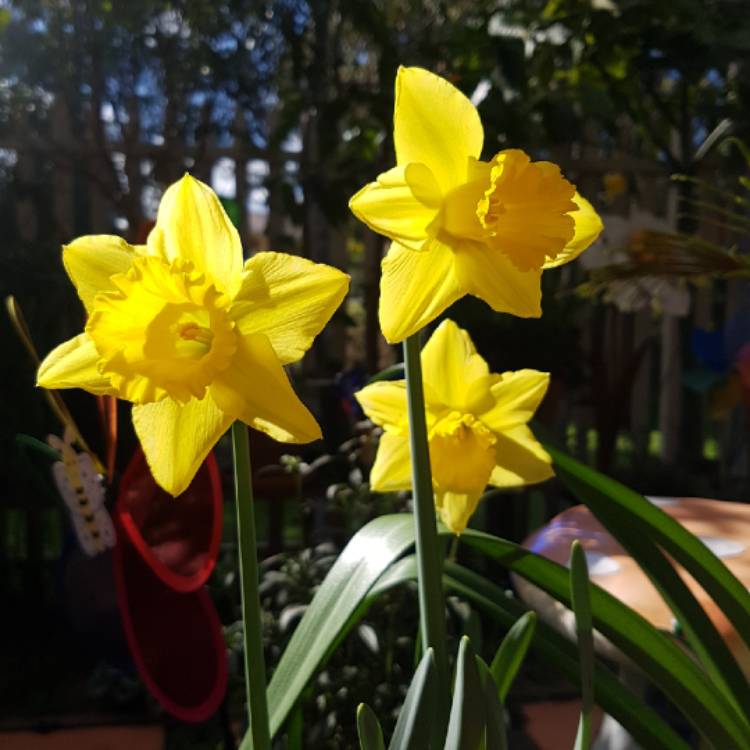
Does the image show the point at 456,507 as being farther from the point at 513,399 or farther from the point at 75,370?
the point at 75,370

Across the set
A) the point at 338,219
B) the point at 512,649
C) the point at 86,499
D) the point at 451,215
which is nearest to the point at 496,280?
the point at 451,215

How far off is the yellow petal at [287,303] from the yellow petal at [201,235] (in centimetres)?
2

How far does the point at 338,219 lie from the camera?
3.01 m

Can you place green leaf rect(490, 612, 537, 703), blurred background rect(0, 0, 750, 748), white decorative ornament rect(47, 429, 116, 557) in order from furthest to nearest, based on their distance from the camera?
blurred background rect(0, 0, 750, 748) → white decorative ornament rect(47, 429, 116, 557) → green leaf rect(490, 612, 537, 703)

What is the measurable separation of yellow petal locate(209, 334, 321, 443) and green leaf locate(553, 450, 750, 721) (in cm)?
31

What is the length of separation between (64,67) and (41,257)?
4.97 feet

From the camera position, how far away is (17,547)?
226cm

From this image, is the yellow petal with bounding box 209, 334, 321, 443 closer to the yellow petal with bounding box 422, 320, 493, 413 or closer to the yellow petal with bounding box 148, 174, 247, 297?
the yellow petal with bounding box 148, 174, 247, 297

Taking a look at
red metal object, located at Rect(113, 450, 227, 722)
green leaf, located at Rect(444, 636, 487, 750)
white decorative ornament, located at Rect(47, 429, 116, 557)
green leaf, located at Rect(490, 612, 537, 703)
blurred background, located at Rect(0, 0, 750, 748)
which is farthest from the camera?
blurred background, located at Rect(0, 0, 750, 748)

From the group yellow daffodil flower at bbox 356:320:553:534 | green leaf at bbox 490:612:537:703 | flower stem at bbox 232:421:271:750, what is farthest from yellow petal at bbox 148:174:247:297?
green leaf at bbox 490:612:537:703

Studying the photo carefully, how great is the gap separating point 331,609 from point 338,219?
2.48 meters

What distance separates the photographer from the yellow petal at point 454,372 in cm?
69

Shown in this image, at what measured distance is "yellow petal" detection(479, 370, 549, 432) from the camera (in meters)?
0.70

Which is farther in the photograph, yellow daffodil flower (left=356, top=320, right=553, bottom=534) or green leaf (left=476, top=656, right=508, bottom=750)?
yellow daffodil flower (left=356, top=320, right=553, bottom=534)
